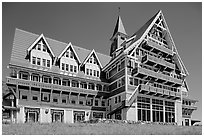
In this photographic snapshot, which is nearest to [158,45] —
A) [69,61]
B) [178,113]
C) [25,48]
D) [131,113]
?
[178,113]

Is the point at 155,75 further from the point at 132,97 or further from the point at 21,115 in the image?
the point at 21,115

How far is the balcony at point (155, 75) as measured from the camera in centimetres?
3444

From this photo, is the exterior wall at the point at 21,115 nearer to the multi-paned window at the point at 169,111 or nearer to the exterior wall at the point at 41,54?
the exterior wall at the point at 41,54

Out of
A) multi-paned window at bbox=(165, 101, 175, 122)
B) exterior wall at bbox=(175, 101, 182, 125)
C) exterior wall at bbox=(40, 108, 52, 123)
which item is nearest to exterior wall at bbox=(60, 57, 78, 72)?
exterior wall at bbox=(40, 108, 52, 123)

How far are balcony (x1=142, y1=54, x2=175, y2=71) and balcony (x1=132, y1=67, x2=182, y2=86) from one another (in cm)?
169

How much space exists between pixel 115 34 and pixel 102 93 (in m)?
14.6

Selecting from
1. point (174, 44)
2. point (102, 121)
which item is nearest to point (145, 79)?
point (174, 44)

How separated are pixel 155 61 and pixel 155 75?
7.74 feet

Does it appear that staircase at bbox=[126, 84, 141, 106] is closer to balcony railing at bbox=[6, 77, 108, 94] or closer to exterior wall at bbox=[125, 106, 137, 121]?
exterior wall at bbox=[125, 106, 137, 121]

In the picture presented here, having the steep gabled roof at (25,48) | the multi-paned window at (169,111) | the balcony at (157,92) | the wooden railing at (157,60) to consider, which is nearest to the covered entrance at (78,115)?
the steep gabled roof at (25,48)

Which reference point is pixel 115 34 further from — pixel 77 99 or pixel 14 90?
pixel 14 90

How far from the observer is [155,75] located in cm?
3650

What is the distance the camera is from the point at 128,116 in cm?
3241

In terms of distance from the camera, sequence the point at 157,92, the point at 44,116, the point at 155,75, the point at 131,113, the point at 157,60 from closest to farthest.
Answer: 1. the point at 44,116
2. the point at 131,113
3. the point at 157,92
4. the point at 155,75
5. the point at 157,60
